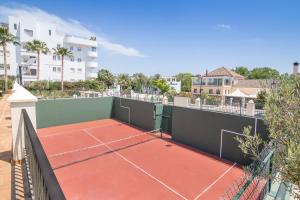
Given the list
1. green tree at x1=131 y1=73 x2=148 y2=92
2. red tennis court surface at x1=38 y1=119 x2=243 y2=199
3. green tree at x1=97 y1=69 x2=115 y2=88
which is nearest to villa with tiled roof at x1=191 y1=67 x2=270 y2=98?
green tree at x1=131 y1=73 x2=148 y2=92

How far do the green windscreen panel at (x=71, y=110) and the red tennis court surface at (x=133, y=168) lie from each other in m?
2.15

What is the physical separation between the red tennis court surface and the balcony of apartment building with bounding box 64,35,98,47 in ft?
111

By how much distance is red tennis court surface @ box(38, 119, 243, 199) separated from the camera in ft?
22.6

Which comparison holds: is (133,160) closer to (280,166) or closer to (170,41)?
(280,166)

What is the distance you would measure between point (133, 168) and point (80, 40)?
41.0m

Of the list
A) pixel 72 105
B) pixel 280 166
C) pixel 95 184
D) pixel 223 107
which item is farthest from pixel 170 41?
pixel 280 166

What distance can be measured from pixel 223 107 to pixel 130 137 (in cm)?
672

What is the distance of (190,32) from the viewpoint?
871 inches

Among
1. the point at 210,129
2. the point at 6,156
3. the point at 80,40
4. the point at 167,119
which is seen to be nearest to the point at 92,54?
the point at 80,40

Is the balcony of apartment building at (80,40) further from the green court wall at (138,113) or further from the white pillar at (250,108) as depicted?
the white pillar at (250,108)

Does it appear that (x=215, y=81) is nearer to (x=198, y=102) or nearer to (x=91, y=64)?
(x=198, y=102)

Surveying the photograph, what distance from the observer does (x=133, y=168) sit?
28.4ft

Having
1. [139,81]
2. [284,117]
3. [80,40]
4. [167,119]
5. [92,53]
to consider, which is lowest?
[167,119]

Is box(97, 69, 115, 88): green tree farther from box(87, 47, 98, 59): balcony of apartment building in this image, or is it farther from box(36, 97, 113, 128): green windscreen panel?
box(36, 97, 113, 128): green windscreen panel
